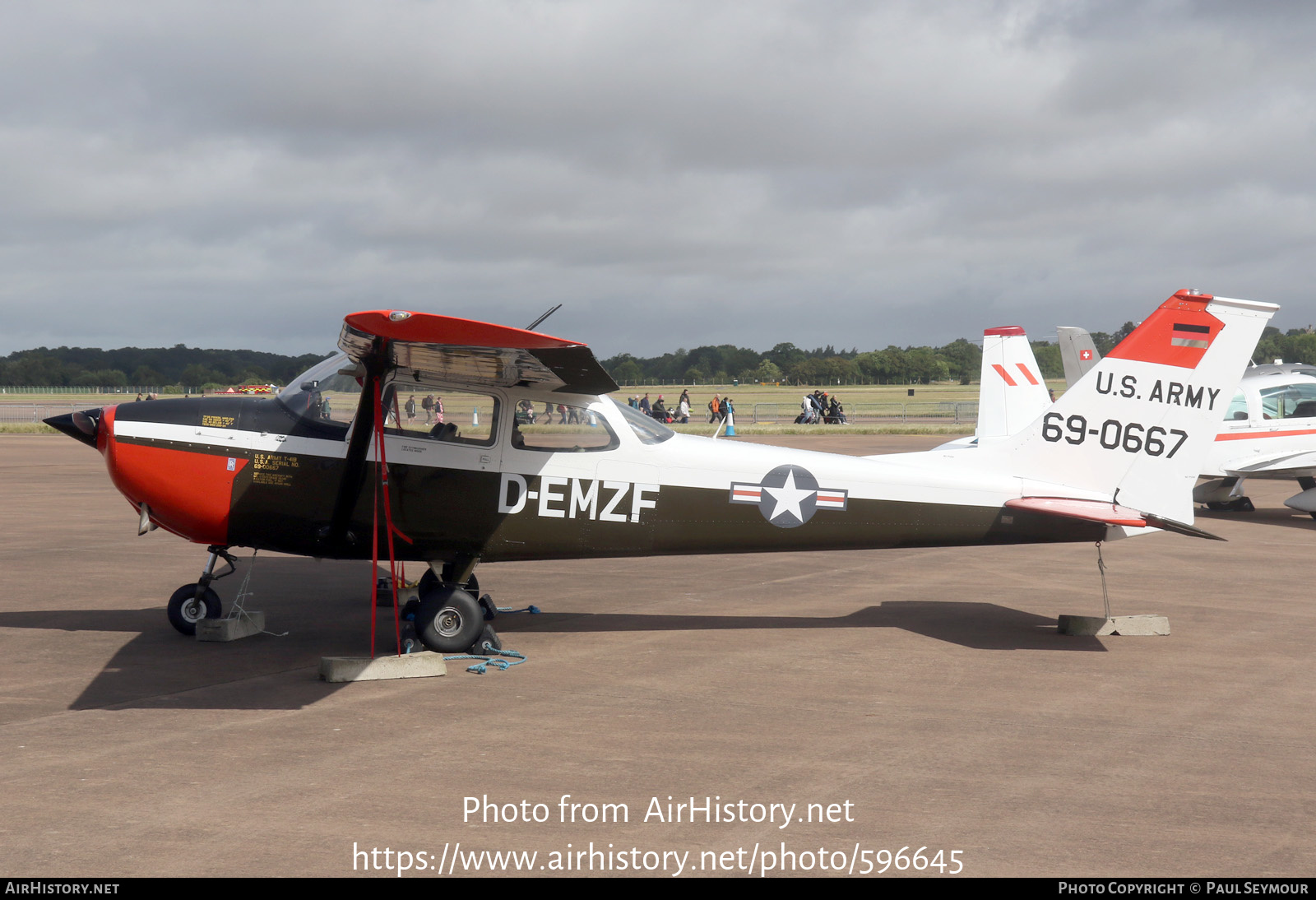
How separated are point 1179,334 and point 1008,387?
928cm

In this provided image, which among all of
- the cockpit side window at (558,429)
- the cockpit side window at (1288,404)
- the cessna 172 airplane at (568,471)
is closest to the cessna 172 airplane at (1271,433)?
the cockpit side window at (1288,404)

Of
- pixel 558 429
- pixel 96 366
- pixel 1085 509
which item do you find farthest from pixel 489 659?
pixel 96 366

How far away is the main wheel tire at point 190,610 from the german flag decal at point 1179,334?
7.78m

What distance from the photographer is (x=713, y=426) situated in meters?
49.6

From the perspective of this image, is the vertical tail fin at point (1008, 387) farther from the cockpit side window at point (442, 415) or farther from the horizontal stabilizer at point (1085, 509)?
the cockpit side window at point (442, 415)

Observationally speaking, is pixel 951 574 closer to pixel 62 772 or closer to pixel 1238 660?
pixel 1238 660

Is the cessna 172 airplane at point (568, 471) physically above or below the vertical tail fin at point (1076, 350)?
below

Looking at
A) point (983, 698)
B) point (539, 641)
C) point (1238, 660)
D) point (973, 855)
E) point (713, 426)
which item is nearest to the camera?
point (973, 855)

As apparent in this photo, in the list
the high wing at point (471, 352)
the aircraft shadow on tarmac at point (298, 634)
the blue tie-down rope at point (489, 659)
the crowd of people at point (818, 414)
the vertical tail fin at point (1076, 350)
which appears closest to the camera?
the high wing at point (471, 352)

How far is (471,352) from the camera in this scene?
7.02m

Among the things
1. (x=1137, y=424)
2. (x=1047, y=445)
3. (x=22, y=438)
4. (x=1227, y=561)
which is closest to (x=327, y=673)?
(x=1047, y=445)

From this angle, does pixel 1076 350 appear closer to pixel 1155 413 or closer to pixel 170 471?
pixel 1155 413

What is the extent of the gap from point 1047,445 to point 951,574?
12.5 ft

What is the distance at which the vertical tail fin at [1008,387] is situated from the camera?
673 inches
